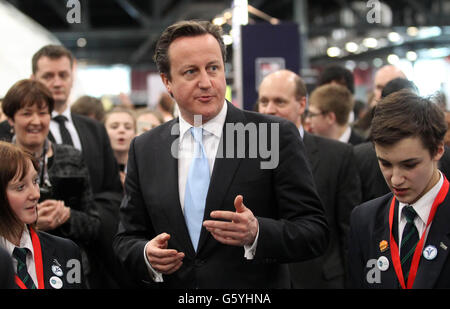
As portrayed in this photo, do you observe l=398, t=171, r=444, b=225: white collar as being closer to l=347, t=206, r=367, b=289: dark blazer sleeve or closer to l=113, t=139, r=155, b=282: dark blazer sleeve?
l=347, t=206, r=367, b=289: dark blazer sleeve

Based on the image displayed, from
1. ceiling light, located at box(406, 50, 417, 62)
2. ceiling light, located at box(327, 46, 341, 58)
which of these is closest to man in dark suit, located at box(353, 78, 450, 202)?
ceiling light, located at box(406, 50, 417, 62)

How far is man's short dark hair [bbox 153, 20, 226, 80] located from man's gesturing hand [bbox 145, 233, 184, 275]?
0.69 meters

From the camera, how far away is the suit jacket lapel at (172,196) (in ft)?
8.45

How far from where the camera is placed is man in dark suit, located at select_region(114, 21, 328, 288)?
2.55m

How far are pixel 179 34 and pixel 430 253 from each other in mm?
1245

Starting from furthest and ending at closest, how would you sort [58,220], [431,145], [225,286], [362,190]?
[362,190], [58,220], [225,286], [431,145]

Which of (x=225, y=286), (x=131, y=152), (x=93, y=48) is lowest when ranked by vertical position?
(x=225, y=286)

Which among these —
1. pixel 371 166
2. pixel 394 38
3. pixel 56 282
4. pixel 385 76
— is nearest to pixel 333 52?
pixel 394 38

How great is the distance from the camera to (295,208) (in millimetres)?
2566

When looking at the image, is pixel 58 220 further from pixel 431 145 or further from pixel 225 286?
pixel 431 145

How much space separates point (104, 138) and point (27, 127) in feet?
2.34

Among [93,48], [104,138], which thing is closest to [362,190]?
[104,138]
